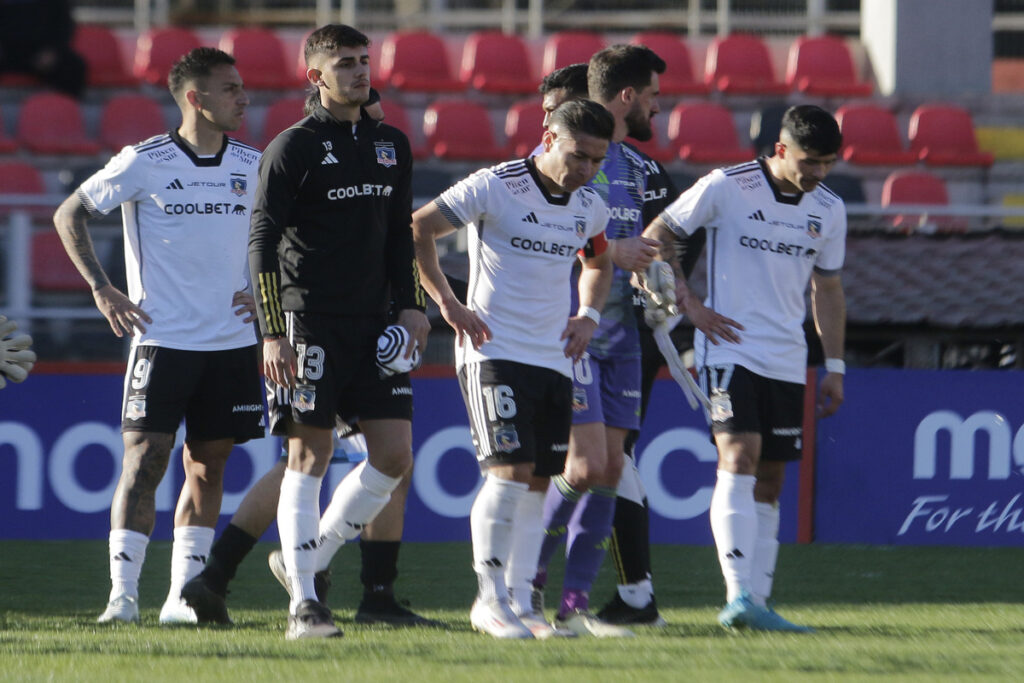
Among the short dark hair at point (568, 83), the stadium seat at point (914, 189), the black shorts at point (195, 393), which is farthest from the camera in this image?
the stadium seat at point (914, 189)

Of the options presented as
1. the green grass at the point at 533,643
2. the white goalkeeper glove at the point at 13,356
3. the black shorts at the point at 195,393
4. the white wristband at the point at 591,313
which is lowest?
the green grass at the point at 533,643

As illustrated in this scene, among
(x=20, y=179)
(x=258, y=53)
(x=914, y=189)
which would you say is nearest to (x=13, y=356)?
(x=20, y=179)

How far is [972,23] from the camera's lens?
13.8 meters

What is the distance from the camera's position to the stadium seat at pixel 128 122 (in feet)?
40.4

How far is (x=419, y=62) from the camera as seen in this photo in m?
13.8

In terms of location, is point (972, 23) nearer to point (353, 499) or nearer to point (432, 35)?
point (432, 35)

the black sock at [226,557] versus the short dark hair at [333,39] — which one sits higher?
the short dark hair at [333,39]

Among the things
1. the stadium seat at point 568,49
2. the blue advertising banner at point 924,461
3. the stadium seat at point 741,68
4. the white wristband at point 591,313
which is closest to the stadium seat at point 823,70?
the stadium seat at point 741,68

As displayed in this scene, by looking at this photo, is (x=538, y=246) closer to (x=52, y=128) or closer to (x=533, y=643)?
(x=533, y=643)

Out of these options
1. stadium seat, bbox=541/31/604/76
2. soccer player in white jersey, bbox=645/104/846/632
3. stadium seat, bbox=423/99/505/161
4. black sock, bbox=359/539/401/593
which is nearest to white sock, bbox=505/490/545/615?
black sock, bbox=359/539/401/593

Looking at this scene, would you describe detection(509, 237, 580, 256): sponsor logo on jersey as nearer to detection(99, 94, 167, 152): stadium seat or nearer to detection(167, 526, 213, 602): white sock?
detection(167, 526, 213, 602): white sock

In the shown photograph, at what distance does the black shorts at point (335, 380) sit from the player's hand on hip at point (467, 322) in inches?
9.0

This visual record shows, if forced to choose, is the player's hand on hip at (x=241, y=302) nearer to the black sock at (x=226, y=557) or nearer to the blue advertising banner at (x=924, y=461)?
the black sock at (x=226, y=557)

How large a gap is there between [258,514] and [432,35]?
943 cm
